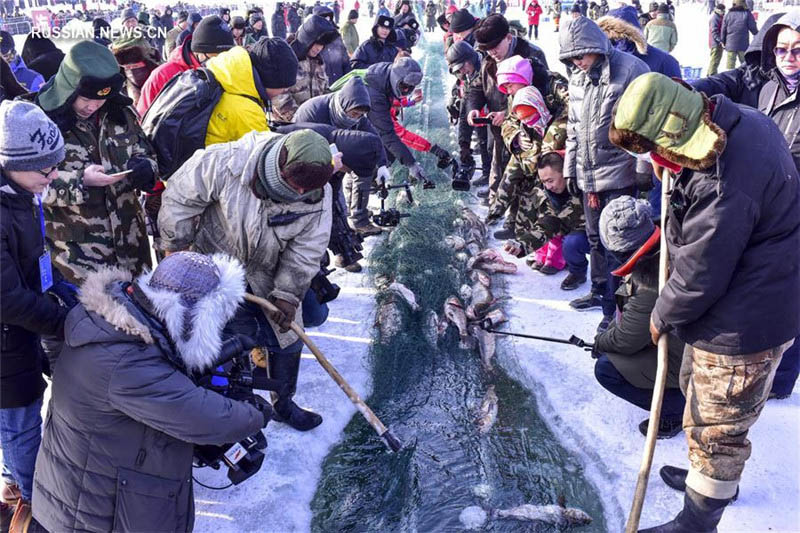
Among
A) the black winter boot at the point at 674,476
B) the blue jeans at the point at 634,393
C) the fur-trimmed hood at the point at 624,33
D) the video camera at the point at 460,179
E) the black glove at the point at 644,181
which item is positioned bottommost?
the black winter boot at the point at 674,476

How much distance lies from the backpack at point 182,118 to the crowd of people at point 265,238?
0.01 m

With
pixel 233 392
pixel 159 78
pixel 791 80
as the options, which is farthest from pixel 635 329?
pixel 159 78

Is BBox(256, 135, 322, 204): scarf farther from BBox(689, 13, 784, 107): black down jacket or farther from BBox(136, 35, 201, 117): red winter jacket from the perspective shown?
BBox(689, 13, 784, 107): black down jacket

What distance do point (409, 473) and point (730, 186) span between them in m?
2.28

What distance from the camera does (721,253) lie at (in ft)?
8.19

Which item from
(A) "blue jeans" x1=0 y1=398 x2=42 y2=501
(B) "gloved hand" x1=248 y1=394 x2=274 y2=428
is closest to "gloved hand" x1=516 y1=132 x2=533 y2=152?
(B) "gloved hand" x1=248 y1=394 x2=274 y2=428

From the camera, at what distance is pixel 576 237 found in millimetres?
5652

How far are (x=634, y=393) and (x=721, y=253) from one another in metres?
1.48

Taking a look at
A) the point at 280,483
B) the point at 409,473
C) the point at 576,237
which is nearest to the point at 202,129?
the point at 280,483

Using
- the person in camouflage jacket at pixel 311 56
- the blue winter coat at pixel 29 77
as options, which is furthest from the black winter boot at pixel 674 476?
the person in camouflage jacket at pixel 311 56

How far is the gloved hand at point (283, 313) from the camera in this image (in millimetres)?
3445

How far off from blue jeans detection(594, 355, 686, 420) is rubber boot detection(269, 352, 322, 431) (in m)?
1.79

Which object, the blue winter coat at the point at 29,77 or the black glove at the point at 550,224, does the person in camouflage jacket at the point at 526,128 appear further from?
the blue winter coat at the point at 29,77

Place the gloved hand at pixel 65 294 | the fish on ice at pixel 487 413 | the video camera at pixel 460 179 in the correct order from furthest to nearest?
the video camera at pixel 460 179
the fish on ice at pixel 487 413
the gloved hand at pixel 65 294
